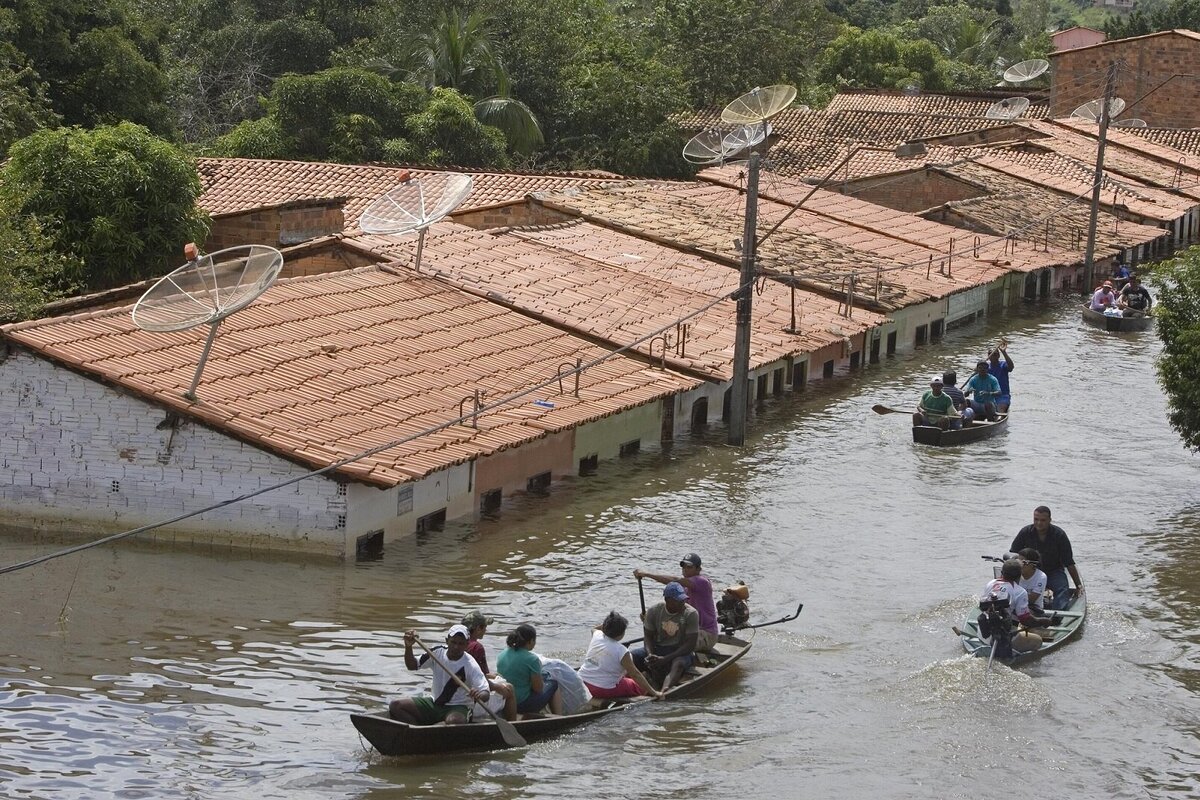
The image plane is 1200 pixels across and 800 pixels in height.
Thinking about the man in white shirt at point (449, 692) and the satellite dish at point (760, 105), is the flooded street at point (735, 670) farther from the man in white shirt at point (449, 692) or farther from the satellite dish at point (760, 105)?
the satellite dish at point (760, 105)

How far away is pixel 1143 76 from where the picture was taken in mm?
71500

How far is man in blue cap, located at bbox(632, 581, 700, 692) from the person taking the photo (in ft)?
56.2

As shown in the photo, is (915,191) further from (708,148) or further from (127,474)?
(127,474)

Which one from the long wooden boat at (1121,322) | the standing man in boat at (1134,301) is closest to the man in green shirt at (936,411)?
the long wooden boat at (1121,322)

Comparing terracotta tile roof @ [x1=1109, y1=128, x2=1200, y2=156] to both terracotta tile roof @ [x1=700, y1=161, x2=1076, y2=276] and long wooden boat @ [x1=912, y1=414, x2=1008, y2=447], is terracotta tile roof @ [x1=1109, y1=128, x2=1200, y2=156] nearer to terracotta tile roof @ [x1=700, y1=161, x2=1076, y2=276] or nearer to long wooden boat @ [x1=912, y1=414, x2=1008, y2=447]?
terracotta tile roof @ [x1=700, y1=161, x2=1076, y2=276]

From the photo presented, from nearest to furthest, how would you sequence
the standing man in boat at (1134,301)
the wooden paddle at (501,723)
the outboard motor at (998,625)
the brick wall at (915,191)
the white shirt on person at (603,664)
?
the wooden paddle at (501,723) < the white shirt on person at (603,664) < the outboard motor at (998,625) < the standing man in boat at (1134,301) < the brick wall at (915,191)

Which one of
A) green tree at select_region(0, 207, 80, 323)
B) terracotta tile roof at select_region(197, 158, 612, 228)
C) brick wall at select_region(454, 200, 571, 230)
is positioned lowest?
green tree at select_region(0, 207, 80, 323)

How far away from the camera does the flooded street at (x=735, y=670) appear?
611 inches

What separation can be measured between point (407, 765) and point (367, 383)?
9.69 metres

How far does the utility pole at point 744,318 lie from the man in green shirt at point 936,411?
3488 millimetres

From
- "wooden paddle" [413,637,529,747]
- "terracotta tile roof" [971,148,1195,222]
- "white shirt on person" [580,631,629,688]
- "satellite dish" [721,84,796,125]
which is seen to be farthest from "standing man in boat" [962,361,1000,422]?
"terracotta tile roof" [971,148,1195,222]

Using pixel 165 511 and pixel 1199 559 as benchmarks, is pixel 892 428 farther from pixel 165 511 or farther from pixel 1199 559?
pixel 165 511

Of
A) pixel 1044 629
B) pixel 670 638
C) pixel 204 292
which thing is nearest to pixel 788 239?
pixel 204 292

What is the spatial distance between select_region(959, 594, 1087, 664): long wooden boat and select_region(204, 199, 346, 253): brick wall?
17335mm
